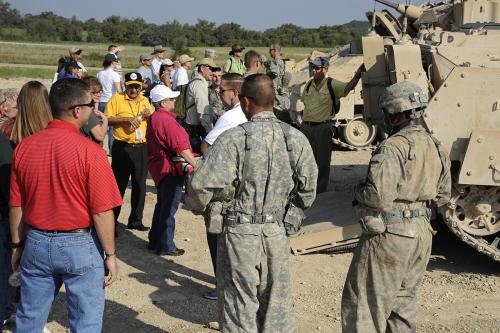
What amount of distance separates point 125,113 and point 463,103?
136 inches

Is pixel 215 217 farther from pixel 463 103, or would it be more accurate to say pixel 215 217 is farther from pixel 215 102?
pixel 215 102

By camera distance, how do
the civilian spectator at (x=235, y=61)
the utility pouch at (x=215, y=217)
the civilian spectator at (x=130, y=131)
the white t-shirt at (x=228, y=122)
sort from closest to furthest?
the utility pouch at (x=215, y=217)
the white t-shirt at (x=228, y=122)
the civilian spectator at (x=130, y=131)
the civilian spectator at (x=235, y=61)

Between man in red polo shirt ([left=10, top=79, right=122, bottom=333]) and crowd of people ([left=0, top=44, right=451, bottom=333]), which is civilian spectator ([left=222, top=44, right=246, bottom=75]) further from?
man in red polo shirt ([left=10, top=79, right=122, bottom=333])

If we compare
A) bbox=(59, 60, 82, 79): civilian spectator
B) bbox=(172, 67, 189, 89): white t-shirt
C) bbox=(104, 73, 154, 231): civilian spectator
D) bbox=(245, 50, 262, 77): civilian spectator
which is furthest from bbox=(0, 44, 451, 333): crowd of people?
bbox=(172, 67, 189, 89): white t-shirt

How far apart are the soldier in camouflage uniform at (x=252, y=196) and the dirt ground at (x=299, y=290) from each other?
1451 mm

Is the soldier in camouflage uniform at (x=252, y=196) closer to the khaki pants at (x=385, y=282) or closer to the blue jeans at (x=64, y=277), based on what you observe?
the khaki pants at (x=385, y=282)

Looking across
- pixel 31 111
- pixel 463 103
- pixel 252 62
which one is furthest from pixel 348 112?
pixel 31 111

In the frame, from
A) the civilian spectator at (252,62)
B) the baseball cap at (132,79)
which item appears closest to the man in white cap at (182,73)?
the civilian spectator at (252,62)

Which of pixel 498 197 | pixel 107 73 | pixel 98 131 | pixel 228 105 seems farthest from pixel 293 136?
pixel 107 73

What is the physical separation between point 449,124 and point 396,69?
768 mm

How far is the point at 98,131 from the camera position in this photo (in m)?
A: 6.48

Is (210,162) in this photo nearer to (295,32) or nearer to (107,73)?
(107,73)

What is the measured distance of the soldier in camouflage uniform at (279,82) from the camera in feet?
42.9

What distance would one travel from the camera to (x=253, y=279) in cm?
421
